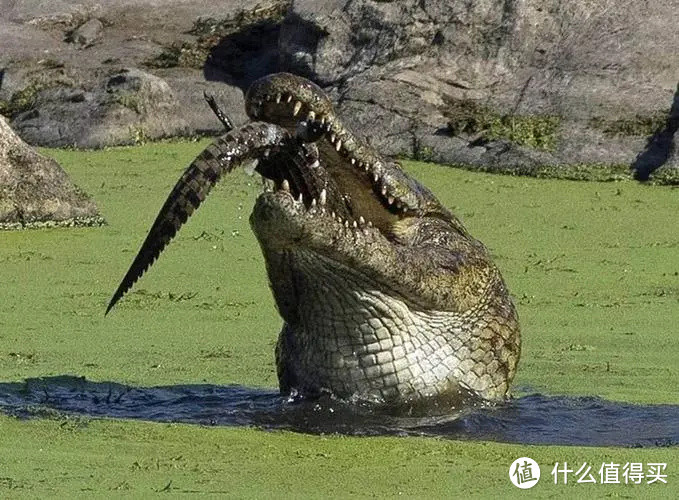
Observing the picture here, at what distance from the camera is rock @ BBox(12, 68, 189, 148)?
47.3 feet

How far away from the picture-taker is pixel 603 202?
12133mm

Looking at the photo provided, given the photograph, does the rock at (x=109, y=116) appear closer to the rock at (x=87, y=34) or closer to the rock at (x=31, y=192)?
the rock at (x=87, y=34)

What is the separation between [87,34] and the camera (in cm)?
1659

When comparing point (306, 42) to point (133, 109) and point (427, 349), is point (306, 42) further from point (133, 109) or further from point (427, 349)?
point (427, 349)

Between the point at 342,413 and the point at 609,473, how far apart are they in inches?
49.9

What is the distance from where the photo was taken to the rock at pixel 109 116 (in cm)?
1442

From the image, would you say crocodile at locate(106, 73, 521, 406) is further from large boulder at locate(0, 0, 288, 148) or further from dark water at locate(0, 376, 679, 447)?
large boulder at locate(0, 0, 288, 148)

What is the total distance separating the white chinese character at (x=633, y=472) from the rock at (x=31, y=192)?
639 centimetres

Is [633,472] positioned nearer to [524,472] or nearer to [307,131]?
[524,472]

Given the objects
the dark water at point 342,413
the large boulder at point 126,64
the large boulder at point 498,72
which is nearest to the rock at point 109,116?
the large boulder at point 126,64

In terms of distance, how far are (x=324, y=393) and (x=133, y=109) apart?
834cm

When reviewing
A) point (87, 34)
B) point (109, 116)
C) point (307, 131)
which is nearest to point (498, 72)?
point (109, 116)

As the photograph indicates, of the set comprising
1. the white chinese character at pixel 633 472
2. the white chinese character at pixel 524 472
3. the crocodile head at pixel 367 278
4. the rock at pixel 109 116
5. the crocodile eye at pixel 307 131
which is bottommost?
the white chinese character at pixel 524 472

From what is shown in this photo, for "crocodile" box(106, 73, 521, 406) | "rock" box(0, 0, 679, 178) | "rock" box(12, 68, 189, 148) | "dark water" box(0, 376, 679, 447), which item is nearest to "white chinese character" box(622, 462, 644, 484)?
"dark water" box(0, 376, 679, 447)
